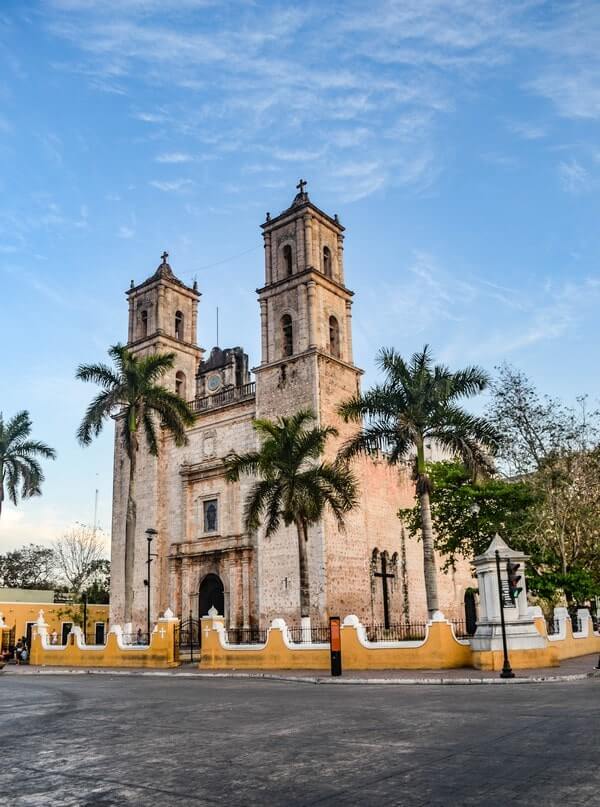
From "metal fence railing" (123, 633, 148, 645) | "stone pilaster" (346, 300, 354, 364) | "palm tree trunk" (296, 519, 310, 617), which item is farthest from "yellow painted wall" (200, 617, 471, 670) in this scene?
"stone pilaster" (346, 300, 354, 364)

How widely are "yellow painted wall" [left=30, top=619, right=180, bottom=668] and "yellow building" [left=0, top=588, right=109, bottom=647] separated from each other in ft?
33.8

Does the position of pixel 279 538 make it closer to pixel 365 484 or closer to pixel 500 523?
pixel 365 484

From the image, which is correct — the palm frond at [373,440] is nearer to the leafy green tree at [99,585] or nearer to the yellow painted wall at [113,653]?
the yellow painted wall at [113,653]

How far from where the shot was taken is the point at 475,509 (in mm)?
29125

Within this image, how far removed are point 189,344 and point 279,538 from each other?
511 inches

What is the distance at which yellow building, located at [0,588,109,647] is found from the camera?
39.0 metres

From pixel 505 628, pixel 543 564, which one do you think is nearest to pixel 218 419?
pixel 543 564

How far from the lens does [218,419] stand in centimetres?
3356

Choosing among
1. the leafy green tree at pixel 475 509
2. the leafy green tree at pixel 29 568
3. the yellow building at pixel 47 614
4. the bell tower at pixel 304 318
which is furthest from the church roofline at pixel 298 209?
the leafy green tree at pixel 29 568

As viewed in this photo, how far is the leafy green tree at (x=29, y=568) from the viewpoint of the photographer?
57156mm

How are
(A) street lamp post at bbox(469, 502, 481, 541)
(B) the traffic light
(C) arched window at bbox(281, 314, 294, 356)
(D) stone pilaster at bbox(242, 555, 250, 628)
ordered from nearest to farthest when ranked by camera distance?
1. (B) the traffic light
2. (A) street lamp post at bbox(469, 502, 481, 541)
3. (D) stone pilaster at bbox(242, 555, 250, 628)
4. (C) arched window at bbox(281, 314, 294, 356)

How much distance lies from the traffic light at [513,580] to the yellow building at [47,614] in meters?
28.4

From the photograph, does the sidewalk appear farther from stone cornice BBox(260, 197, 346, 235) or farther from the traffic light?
stone cornice BBox(260, 197, 346, 235)

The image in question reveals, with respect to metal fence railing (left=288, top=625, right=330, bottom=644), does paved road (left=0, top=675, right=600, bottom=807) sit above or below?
above
